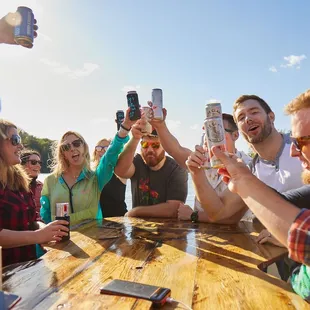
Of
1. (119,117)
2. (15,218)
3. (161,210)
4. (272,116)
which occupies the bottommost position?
(161,210)

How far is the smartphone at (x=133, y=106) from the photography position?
301cm

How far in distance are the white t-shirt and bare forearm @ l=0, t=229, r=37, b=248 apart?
184cm

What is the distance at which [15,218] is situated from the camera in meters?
2.21

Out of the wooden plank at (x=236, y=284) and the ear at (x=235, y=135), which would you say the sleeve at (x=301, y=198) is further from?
the ear at (x=235, y=135)

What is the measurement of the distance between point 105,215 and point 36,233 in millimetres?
2125

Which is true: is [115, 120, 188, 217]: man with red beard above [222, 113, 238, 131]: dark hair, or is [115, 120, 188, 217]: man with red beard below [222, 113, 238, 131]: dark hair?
below

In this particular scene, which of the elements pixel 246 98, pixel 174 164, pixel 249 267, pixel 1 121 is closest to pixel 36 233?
pixel 1 121

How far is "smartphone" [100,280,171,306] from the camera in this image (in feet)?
3.62

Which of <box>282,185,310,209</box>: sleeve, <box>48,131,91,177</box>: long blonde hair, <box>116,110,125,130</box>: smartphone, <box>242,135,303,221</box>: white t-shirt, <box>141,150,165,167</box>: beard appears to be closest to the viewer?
<box>282,185,310,209</box>: sleeve

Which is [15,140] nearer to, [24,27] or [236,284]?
[24,27]

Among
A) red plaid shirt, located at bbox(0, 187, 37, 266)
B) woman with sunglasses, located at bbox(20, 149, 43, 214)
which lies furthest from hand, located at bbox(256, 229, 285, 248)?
woman with sunglasses, located at bbox(20, 149, 43, 214)

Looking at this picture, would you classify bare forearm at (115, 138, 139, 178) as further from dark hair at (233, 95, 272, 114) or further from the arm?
dark hair at (233, 95, 272, 114)

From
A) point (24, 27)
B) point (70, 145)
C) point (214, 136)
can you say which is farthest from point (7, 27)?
point (214, 136)

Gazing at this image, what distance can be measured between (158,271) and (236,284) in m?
0.35
